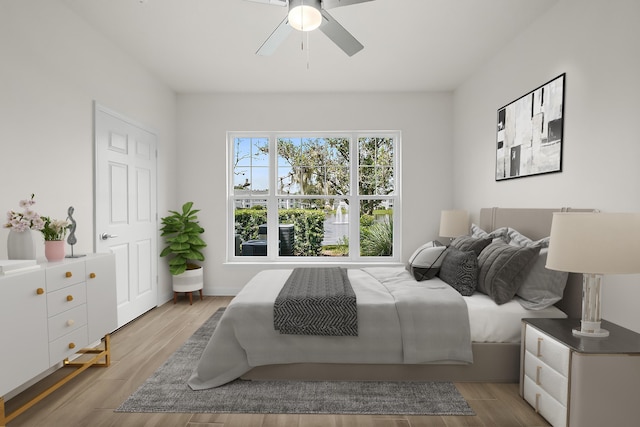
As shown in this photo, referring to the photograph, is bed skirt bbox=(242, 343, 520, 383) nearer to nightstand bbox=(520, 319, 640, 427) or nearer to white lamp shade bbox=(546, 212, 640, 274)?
nightstand bbox=(520, 319, 640, 427)

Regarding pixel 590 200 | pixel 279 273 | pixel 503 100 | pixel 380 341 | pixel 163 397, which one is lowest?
pixel 163 397

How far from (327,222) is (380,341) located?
9.32 feet

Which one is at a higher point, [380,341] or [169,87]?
[169,87]

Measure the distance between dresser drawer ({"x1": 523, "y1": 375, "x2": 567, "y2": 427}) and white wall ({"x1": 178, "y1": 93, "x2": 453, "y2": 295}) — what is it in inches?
112

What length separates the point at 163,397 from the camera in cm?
230

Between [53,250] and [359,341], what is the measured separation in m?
2.03

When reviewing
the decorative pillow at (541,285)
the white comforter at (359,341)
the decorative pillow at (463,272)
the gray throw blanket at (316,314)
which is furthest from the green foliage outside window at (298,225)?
the decorative pillow at (541,285)

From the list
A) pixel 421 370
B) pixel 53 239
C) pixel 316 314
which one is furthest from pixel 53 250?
pixel 421 370

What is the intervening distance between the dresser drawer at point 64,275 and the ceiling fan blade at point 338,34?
216 centimetres

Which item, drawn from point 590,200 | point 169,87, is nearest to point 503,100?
point 590,200

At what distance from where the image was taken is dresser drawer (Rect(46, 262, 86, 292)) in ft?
7.01

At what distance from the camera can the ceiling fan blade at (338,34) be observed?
2346 millimetres

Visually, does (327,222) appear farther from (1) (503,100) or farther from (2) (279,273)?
(1) (503,100)

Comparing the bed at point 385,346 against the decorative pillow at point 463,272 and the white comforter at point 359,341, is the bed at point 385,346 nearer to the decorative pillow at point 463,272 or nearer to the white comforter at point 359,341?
the white comforter at point 359,341
